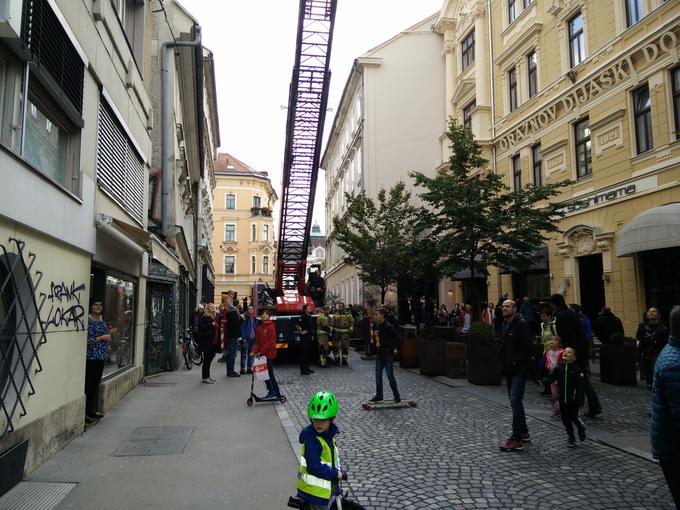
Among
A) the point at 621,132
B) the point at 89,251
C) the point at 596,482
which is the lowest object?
the point at 596,482

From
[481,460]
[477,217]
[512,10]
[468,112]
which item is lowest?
[481,460]

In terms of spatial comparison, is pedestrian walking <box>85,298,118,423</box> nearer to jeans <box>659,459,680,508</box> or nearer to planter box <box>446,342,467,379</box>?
jeans <box>659,459,680,508</box>

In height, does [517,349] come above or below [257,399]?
above

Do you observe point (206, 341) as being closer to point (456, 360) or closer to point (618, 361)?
point (456, 360)

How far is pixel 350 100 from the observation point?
41.1 meters

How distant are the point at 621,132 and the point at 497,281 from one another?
8446mm

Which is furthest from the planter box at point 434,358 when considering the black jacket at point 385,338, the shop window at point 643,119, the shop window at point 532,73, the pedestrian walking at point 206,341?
the shop window at point 532,73

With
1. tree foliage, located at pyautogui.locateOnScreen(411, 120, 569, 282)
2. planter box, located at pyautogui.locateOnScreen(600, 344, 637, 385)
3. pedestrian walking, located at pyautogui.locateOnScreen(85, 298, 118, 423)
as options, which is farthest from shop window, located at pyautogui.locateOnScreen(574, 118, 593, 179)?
pedestrian walking, located at pyautogui.locateOnScreen(85, 298, 118, 423)

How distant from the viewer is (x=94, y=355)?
7.77 metres

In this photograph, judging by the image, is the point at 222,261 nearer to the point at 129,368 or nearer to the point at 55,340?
the point at 129,368

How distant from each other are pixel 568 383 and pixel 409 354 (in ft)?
29.0

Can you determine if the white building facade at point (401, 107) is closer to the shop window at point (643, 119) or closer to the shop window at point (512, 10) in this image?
the shop window at point (512, 10)

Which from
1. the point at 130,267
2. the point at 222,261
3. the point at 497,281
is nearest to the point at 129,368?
the point at 130,267

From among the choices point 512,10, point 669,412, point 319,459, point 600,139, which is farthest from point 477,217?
point 512,10
